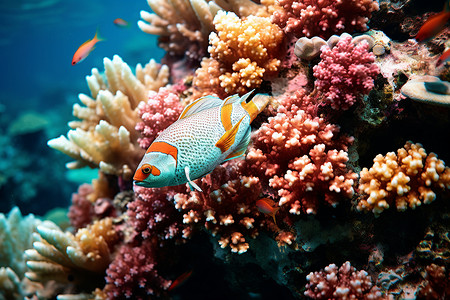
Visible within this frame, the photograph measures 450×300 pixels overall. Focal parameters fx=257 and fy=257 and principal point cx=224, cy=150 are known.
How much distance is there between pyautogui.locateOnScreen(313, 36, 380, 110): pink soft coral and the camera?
2.25 meters

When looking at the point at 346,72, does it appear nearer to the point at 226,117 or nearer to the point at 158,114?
the point at 226,117

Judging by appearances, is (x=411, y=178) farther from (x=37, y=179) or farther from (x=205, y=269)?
(x=37, y=179)

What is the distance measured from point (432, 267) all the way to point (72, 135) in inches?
164

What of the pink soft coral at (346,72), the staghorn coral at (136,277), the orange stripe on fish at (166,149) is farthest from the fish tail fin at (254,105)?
the staghorn coral at (136,277)

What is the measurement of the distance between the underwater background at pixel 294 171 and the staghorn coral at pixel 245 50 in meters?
0.01

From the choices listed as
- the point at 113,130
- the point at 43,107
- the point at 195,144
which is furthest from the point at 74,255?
the point at 43,107

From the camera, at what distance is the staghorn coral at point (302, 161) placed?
2223 millimetres

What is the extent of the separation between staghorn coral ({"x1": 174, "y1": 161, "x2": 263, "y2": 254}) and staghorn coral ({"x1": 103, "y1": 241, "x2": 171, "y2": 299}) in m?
1.01

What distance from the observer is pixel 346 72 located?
230 cm

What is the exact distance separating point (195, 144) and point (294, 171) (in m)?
1.03

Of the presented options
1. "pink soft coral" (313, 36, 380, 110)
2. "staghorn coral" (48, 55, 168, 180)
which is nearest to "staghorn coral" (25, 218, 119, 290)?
"staghorn coral" (48, 55, 168, 180)

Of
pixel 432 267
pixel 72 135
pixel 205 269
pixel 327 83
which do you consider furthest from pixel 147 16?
pixel 432 267

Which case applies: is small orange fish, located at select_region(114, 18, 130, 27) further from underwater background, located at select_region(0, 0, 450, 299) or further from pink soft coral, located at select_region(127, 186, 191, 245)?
pink soft coral, located at select_region(127, 186, 191, 245)

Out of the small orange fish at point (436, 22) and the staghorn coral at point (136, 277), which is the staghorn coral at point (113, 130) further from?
the small orange fish at point (436, 22)
